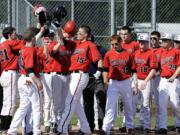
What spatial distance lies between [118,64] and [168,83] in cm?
122

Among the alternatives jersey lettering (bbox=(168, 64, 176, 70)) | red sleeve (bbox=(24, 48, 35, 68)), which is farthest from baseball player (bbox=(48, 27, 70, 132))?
jersey lettering (bbox=(168, 64, 176, 70))

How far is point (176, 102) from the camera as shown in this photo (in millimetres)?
13078

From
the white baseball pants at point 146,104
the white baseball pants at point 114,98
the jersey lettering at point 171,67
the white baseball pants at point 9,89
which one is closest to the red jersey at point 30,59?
the white baseball pants at point 9,89

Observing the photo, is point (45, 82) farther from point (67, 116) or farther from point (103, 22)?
point (103, 22)

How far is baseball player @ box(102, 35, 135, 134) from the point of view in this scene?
12.4m

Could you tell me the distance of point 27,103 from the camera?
1176cm

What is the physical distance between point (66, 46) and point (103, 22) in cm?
483

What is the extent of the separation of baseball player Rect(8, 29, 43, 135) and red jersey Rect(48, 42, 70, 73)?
1032 mm

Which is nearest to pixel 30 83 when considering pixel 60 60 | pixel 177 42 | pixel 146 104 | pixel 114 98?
pixel 60 60

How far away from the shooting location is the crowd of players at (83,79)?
1176 cm

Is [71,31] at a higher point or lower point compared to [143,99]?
higher

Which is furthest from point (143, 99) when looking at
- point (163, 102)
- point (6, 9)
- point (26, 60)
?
point (6, 9)

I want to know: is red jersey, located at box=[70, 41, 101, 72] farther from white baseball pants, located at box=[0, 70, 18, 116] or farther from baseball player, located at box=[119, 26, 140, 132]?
baseball player, located at box=[119, 26, 140, 132]

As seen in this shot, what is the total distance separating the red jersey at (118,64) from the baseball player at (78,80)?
1.70 feet
